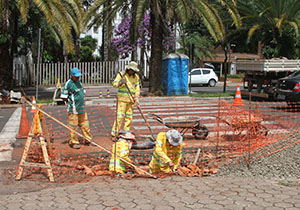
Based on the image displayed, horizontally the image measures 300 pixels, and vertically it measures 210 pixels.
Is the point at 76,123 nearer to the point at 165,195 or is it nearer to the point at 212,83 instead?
the point at 165,195

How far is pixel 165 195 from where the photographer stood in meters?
5.00

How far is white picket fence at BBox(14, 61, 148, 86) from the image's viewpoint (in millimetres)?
26312

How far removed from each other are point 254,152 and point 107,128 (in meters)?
4.43

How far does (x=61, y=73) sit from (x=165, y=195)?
2289 centimetres

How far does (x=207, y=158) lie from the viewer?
7008 mm

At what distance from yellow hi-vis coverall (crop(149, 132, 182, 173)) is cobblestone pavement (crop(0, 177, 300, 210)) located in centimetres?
44

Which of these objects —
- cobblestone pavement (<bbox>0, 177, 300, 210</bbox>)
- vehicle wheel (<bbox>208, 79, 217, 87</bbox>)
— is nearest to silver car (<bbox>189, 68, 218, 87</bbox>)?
vehicle wheel (<bbox>208, 79, 217, 87</bbox>)

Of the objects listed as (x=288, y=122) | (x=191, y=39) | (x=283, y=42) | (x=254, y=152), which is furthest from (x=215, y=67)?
(x=254, y=152)

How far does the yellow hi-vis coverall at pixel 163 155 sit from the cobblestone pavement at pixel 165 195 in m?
0.44

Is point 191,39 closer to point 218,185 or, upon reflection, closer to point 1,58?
point 1,58

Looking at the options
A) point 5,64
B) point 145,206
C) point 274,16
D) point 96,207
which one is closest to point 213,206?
point 145,206

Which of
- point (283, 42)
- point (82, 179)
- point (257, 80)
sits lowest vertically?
point (82, 179)

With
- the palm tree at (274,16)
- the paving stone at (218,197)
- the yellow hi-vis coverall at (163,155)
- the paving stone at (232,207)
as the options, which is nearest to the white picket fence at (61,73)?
the palm tree at (274,16)

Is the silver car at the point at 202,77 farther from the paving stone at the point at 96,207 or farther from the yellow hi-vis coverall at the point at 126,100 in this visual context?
the paving stone at the point at 96,207
